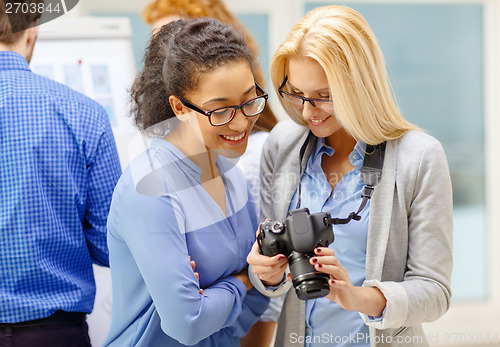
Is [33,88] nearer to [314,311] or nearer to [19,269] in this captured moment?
[19,269]

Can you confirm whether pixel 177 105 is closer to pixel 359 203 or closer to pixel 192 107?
pixel 192 107

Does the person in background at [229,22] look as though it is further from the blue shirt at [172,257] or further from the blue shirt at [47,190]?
the blue shirt at [47,190]

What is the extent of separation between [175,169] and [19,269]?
49cm

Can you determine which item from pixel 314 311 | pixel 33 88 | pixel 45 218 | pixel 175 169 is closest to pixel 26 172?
pixel 45 218

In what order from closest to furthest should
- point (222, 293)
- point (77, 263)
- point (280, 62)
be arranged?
point (222, 293), point (280, 62), point (77, 263)

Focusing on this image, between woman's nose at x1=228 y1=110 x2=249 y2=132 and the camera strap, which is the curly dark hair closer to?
woman's nose at x1=228 y1=110 x2=249 y2=132

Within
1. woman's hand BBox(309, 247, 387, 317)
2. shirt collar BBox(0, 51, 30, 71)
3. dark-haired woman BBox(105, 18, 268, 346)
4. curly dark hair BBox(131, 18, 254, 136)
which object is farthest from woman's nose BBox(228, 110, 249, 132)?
shirt collar BBox(0, 51, 30, 71)

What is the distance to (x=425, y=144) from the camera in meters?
1.18

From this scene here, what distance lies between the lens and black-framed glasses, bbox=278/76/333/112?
121cm

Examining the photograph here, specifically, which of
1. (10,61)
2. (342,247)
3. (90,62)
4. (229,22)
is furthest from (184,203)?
(90,62)

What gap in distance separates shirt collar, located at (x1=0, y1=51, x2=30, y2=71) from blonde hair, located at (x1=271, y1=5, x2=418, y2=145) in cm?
70

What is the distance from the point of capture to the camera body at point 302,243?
104cm

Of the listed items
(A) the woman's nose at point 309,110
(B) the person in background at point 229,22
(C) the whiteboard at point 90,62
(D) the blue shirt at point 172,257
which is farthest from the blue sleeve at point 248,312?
(C) the whiteboard at point 90,62

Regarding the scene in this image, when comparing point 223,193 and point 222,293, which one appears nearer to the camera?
point 222,293
